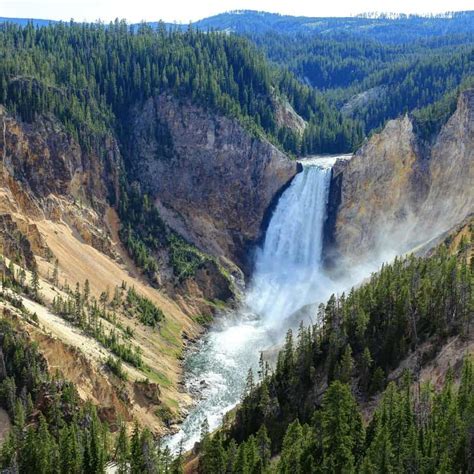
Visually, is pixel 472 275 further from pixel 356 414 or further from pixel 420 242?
pixel 420 242

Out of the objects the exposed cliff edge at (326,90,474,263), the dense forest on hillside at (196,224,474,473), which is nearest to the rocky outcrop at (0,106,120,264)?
the exposed cliff edge at (326,90,474,263)

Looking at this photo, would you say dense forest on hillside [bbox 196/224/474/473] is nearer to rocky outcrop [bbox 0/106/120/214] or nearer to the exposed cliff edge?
the exposed cliff edge

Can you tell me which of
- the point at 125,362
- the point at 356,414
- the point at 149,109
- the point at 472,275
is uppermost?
the point at 149,109

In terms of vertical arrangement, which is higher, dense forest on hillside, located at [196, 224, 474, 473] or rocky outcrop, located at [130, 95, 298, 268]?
rocky outcrop, located at [130, 95, 298, 268]

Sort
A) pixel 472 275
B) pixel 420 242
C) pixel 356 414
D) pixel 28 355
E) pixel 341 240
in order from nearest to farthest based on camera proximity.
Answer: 1. pixel 356 414
2. pixel 472 275
3. pixel 28 355
4. pixel 420 242
5. pixel 341 240

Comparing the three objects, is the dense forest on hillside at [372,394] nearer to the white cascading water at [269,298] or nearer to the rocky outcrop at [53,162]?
the white cascading water at [269,298]

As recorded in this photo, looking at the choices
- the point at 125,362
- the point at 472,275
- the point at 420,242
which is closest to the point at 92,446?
the point at 125,362
